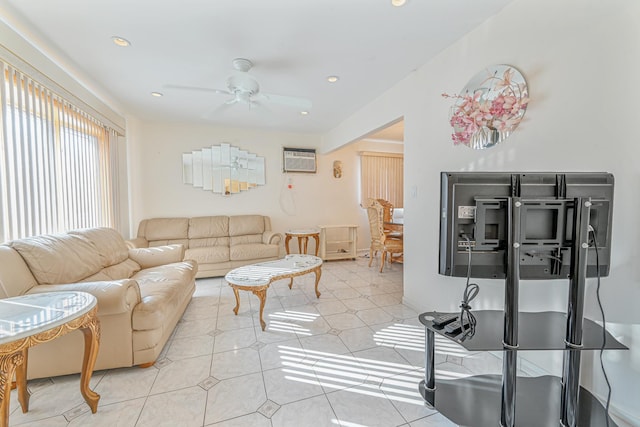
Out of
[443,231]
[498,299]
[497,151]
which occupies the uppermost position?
[497,151]

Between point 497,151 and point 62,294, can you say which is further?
point 497,151

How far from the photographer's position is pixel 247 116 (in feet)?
13.4

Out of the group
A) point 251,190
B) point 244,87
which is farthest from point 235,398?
Answer: point 251,190

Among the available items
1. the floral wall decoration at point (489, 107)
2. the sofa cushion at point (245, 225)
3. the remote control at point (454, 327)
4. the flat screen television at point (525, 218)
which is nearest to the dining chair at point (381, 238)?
the sofa cushion at point (245, 225)

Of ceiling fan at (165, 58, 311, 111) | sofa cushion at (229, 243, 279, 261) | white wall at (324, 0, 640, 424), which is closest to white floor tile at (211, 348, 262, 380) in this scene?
white wall at (324, 0, 640, 424)

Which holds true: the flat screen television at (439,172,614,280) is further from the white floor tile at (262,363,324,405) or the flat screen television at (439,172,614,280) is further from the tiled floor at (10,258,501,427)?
the white floor tile at (262,363,324,405)

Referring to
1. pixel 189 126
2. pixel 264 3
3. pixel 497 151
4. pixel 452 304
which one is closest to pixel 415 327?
pixel 452 304

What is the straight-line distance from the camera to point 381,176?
5684 millimetres

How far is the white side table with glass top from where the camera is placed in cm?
105

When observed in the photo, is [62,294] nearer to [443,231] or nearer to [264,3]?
A: [443,231]

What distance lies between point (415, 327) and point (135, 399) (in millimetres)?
2173

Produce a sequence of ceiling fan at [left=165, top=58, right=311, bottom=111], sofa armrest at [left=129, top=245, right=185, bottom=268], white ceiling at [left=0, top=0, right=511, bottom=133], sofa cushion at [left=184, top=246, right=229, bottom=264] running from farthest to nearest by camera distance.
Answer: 1. sofa cushion at [left=184, top=246, right=229, bottom=264]
2. sofa armrest at [left=129, top=245, right=185, bottom=268]
3. ceiling fan at [left=165, top=58, right=311, bottom=111]
4. white ceiling at [left=0, top=0, right=511, bottom=133]

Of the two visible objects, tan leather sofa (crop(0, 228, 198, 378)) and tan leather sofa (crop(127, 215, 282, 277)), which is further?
tan leather sofa (crop(127, 215, 282, 277))

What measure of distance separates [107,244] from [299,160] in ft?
11.2
